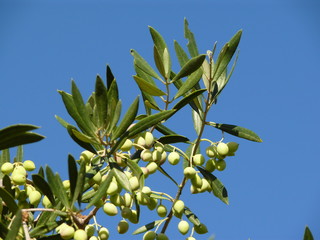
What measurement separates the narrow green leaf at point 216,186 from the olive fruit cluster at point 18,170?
0.69 meters

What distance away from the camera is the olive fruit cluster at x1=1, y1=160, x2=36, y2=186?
2.15 meters

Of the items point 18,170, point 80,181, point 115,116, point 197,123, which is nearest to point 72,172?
point 80,181

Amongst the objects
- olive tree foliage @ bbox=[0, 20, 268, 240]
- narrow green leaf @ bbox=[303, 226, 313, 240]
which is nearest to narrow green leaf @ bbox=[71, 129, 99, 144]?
olive tree foliage @ bbox=[0, 20, 268, 240]

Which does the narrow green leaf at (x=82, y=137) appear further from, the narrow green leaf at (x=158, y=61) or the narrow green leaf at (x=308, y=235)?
the narrow green leaf at (x=308, y=235)

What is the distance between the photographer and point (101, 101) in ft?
6.60

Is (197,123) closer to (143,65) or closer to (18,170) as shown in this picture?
(143,65)

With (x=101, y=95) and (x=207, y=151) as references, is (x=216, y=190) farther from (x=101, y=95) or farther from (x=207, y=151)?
(x=101, y=95)

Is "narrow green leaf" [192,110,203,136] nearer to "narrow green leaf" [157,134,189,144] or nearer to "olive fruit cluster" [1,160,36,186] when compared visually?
"narrow green leaf" [157,134,189,144]

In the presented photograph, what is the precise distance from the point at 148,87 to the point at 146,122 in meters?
0.19

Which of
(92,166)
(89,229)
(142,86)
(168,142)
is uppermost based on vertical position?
(142,86)

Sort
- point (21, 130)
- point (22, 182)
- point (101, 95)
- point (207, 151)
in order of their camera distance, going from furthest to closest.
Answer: point (207, 151) → point (22, 182) → point (101, 95) → point (21, 130)

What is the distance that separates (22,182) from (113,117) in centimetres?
45

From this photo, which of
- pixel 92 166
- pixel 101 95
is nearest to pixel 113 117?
pixel 101 95

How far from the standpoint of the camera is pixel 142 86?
2227 millimetres
